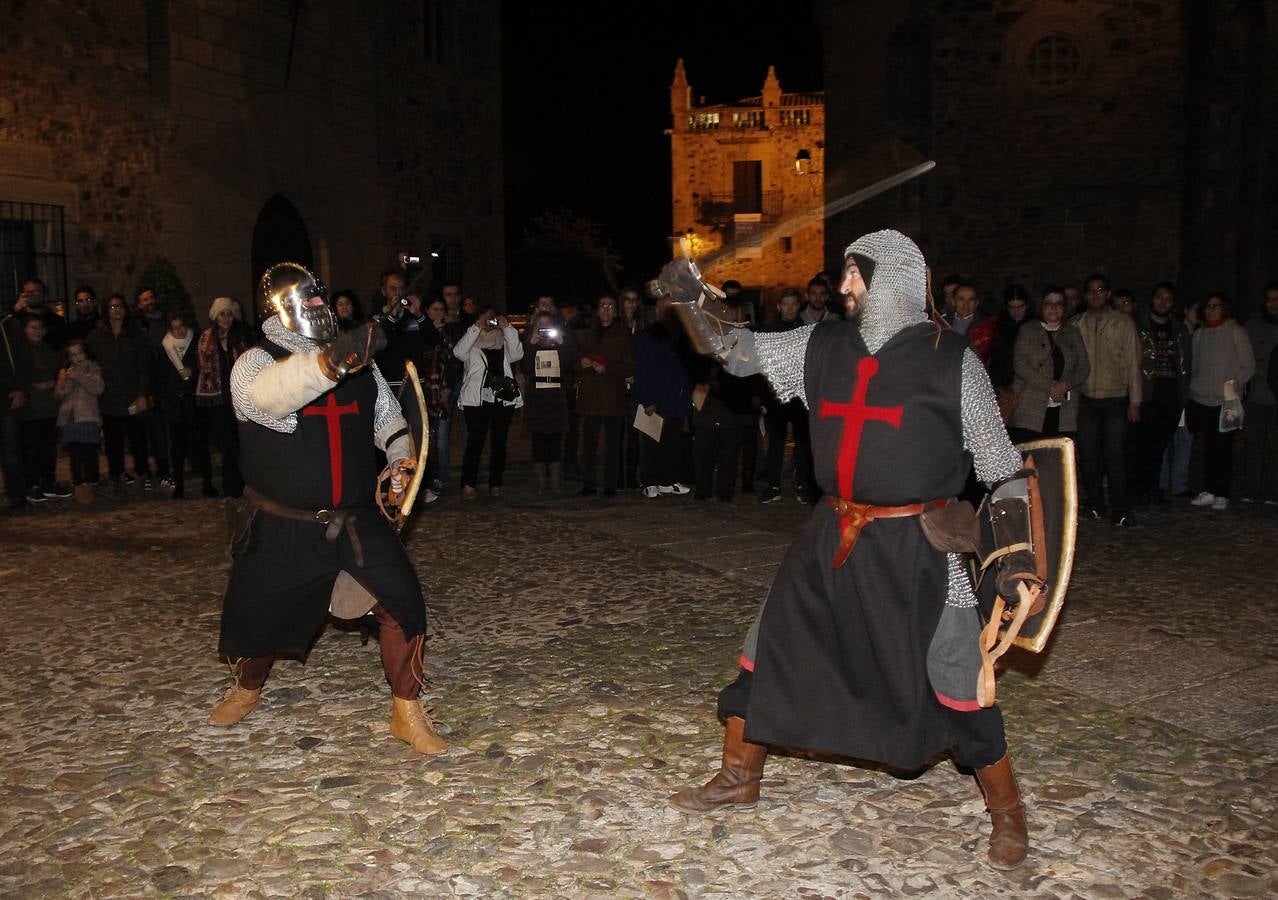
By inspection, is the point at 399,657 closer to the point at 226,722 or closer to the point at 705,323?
the point at 226,722

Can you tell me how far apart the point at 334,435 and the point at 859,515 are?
2007mm

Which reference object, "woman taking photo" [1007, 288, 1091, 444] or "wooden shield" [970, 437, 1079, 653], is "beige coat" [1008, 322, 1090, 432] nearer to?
"woman taking photo" [1007, 288, 1091, 444]

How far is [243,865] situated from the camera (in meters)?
3.62

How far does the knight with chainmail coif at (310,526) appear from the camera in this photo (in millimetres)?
4375

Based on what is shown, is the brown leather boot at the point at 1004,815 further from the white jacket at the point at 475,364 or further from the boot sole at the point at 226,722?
the white jacket at the point at 475,364

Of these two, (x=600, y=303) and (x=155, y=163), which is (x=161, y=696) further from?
(x=155, y=163)

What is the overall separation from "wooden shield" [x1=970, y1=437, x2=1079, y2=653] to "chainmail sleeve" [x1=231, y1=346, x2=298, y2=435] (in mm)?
2466

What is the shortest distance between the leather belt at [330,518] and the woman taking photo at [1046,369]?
5.69 m

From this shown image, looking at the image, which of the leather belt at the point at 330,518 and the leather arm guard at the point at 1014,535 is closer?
the leather arm guard at the point at 1014,535

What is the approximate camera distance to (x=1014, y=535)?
3488 millimetres

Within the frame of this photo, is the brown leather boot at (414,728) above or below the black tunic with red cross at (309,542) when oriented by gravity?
below

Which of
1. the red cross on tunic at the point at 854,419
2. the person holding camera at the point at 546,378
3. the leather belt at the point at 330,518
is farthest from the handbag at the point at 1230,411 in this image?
the leather belt at the point at 330,518

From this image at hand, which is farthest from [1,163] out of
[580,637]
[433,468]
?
[580,637]

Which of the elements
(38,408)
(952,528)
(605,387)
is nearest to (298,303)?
(952,528)
